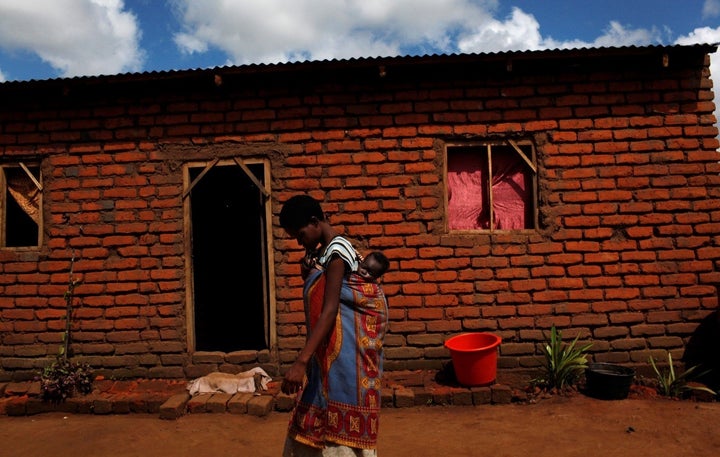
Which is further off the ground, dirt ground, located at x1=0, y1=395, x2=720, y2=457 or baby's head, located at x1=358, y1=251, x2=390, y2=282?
baby's head, located at x1=358, y1=251, x2=390, y2=282

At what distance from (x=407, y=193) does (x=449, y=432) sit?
2.33m

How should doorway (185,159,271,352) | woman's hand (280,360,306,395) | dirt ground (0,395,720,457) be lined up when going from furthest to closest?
doorway (185,159,271,352) → dirt ground (0,395,720,457) → woman's hand (280,360,306,395)

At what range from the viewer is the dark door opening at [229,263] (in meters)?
7.69

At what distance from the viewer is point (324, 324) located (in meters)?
2.01

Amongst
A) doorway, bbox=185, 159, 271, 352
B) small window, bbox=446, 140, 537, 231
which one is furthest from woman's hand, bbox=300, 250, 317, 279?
doorway, bbox=185, 159, 271, 352

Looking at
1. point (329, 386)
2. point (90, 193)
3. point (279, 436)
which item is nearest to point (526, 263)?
point (279, 436)

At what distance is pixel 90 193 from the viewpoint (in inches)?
211

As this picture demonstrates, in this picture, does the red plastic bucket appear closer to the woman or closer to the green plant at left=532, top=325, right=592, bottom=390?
the green plant at left=532, top=325, right=592, bottom=390

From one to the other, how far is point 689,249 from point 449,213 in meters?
2.45

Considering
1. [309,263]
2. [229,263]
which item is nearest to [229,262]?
[229,263]

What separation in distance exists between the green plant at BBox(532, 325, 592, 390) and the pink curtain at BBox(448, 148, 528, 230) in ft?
4.12

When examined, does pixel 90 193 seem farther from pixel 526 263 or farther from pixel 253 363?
pixel 526 263

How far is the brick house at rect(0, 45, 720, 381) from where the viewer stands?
5113 mm

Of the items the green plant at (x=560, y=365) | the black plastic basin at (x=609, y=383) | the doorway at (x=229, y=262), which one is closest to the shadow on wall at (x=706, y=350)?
the black plastic basin at (x=609, y=383)
